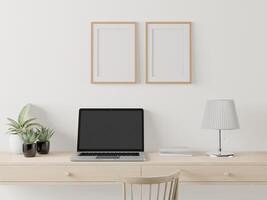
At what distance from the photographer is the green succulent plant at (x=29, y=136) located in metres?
2.66

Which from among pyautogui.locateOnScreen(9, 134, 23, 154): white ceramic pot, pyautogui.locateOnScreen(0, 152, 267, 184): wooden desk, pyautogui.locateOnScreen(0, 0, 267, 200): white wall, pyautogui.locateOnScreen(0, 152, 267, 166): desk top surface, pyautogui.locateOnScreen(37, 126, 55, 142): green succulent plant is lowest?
pyautogui.locateOnScreen(0, 152, 267, 184): wooden desk

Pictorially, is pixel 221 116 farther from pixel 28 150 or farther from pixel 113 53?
pixel 28 150

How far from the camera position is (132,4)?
9.52ft

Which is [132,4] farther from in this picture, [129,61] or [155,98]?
[155,98]

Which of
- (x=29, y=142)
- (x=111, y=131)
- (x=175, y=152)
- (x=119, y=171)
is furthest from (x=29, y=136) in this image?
(x=175, y=152)

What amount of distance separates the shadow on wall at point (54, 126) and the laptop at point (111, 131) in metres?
0.14

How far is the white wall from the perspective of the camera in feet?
9.51

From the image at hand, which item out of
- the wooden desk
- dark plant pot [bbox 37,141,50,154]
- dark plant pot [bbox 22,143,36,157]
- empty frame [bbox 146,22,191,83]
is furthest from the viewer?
empty frame [bbox 146,22,191,83]

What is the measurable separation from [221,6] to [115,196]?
61.9 inches

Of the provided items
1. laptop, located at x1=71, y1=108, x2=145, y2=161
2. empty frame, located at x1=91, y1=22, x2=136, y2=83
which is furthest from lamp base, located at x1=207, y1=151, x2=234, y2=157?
empty frame, located at x1=91, y1=22, x2=136, y2=83

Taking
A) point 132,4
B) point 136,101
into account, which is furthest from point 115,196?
point 132,4

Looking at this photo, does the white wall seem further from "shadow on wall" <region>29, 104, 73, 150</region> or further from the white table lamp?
the white table lamp

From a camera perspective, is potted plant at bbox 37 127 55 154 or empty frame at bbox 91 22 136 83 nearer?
potted plant at bbox 37 127 55 154

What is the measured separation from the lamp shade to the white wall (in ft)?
0.72
